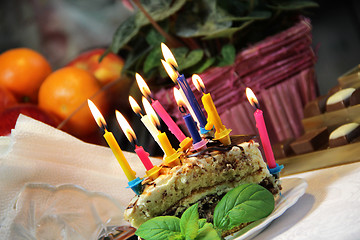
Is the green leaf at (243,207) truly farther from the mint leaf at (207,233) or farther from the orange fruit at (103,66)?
the orange fruit at (103,66)

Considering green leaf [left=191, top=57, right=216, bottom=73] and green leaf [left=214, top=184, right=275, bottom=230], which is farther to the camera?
green leaf [left=191, top=57, right=216, bottom=73]

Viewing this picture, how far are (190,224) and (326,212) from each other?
133mm

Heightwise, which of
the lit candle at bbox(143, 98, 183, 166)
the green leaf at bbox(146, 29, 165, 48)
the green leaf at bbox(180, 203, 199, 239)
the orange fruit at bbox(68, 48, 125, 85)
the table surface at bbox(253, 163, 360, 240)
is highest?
the orange fruit at bbox(68, 48, 125, 85)

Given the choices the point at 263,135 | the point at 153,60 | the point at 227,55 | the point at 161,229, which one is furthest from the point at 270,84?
the point at 161,229

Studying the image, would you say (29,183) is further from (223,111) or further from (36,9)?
(36,9)

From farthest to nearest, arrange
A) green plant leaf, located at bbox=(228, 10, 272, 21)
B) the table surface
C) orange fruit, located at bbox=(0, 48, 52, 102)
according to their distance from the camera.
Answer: orange fruit, located at bbox=(0, 48, 52, 102) → green plant leaf, located at bbox=(228, 10, 272, 21) → the table surface

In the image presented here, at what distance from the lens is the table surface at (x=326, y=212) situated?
0.37 meters

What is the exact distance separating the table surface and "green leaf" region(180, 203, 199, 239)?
8 cm

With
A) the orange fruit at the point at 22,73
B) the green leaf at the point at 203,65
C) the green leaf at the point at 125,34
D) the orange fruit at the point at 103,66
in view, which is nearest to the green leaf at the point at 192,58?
the green leaf at the point at 203,65

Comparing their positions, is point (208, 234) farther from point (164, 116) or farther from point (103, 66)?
point (103, 66)

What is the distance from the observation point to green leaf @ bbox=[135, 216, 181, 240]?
1.32ft

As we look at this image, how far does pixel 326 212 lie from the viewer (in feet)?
1.38

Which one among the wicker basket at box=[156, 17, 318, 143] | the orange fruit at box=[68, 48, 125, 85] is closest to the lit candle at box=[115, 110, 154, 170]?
the wicker basket at box=[156, 17, 318, 143]

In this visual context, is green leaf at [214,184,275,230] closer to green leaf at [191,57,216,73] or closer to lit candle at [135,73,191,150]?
lit candle at [135,73,191,150]
